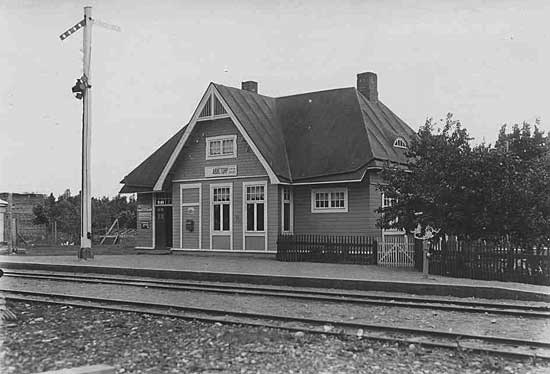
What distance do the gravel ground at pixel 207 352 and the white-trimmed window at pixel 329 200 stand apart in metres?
16.6

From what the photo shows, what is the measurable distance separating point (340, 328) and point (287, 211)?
18475 mm

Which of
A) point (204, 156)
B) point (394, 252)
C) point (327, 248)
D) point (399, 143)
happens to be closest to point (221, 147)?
point (204, 156)

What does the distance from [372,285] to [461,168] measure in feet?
15.3

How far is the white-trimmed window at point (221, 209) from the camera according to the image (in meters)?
30.1

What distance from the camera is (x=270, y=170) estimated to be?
27859mm

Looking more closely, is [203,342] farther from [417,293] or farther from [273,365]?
[417,293]

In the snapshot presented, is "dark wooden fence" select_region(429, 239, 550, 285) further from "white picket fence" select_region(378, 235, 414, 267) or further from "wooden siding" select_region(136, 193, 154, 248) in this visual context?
"wooden siding" select_region(136, 193, 154, 248)

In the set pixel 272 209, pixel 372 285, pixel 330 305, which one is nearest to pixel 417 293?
pixel 372 285

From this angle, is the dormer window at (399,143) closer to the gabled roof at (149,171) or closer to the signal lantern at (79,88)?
the gabled roof at (149,171)

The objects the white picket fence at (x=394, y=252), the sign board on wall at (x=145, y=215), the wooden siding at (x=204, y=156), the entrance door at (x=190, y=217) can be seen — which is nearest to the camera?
the white picket fence at (x=394, y=252)

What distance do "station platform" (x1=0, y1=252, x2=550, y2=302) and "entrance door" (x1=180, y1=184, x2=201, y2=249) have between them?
8.58 ft

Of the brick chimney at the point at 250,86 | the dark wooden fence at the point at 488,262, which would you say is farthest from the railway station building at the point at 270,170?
the dark wooden fence at the point at 488,262

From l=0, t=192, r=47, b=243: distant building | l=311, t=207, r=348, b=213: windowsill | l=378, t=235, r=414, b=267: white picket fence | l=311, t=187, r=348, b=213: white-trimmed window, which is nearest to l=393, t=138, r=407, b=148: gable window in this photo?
l=311, t=187, r=348, b=213: white-trimmed window

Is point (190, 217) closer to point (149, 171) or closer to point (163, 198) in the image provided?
point (163, 198)
